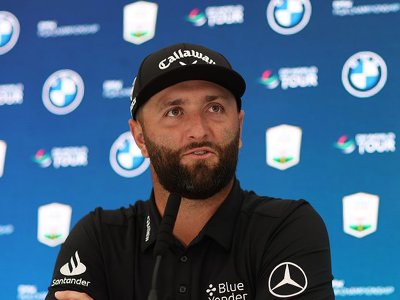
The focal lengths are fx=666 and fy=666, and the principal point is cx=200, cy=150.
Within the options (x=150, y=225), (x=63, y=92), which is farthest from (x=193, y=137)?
(x=63, y=92)

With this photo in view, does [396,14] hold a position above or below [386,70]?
above

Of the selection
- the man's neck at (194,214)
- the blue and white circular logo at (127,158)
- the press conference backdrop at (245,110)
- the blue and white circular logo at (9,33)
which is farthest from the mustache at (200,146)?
the blue and white circular logo at (9,33)

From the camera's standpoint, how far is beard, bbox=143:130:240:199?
1.35m

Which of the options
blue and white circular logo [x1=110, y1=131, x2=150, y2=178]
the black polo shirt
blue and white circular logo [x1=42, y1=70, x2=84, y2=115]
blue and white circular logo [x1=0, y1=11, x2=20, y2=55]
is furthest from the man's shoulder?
blue and white circular logo [x1=0, y1=11, x2=20, y2=55]

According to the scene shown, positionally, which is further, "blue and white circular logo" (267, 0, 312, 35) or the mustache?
"blue and white circular logo" (267, 0, 312, 35)

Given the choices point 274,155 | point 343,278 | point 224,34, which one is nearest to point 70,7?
point 224,34

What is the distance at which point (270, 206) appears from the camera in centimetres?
146

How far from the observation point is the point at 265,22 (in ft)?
9.20

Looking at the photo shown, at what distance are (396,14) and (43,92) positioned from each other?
1567mm

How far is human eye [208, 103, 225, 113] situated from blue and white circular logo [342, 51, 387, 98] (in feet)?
4.49

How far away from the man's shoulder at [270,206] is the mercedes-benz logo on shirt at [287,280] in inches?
5.5

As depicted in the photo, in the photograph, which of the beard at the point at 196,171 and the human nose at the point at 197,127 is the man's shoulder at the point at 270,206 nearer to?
the beard at the point at 196,171

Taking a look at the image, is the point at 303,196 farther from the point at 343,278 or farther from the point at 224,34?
the point at 224,34

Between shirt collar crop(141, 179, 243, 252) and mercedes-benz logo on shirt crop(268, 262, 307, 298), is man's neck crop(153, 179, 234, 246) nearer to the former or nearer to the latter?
shirt collar crop(141, 179, 243, 252)
